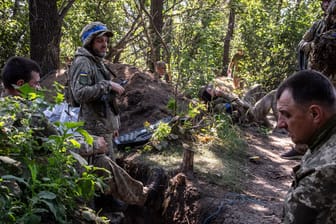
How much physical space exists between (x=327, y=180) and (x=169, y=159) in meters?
4.07

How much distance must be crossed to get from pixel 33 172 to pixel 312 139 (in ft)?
4.82

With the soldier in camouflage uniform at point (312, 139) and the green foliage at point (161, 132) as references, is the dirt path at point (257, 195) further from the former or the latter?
the soldier in camouflage uniform at point (312, 139)

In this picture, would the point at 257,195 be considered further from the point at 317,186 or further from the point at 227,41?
the point at 227,41

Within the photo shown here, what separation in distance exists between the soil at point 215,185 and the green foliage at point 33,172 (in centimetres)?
215

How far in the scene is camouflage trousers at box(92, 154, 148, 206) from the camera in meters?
3.88

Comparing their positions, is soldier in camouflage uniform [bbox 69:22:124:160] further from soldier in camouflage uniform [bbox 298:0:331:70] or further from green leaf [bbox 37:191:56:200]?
Answer: soldier in camouflage uniform [bbox 298:0:331:70]

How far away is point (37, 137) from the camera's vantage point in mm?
2496

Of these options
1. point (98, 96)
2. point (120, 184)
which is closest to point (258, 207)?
point (120, 184)

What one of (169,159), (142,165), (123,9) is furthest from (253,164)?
(123,9)

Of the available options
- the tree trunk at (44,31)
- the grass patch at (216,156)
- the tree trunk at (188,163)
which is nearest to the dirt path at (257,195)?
the grass patch at (216,156)

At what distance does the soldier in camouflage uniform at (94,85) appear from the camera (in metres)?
4.09

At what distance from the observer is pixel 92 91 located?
4039 millimetres

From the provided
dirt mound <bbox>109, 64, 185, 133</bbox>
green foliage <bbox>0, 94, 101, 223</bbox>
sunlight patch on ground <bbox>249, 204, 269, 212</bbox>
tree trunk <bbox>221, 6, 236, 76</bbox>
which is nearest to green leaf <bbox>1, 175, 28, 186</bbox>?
green foliage <bbox>0, 94, 101, 223</bbox>

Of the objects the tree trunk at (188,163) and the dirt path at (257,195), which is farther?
the tree trunk at (188,163)
